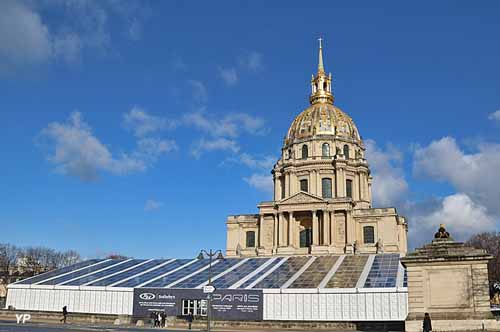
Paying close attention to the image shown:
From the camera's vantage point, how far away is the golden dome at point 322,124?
97825 millimetres

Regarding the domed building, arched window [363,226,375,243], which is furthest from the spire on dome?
arched window [363,226,375,243]

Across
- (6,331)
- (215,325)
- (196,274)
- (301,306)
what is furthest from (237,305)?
(6,331)

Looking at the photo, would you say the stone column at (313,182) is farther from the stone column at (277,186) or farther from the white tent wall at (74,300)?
the white tent wall at (74,300)

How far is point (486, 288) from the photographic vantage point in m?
27.5

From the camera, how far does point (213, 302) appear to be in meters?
49.1

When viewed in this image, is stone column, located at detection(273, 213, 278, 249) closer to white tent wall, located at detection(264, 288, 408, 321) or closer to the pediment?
the pediment

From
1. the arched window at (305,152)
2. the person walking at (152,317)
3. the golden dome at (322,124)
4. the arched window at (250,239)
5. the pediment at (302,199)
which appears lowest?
the person walking at (152,317)

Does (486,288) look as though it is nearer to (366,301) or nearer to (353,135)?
(366,301)

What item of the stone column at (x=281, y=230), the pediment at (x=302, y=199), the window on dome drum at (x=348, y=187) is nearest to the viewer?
the stone column at (x=281, y=230)

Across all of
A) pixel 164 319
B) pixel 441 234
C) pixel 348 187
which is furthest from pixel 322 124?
pixel 441 234

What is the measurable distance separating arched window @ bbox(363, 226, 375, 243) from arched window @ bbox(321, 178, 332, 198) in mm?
10660

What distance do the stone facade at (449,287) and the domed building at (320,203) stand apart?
173 feet

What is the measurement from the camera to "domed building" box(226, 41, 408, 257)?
83812 millimetres

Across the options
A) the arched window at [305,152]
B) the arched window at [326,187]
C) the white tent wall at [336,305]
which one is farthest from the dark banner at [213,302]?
the arched window at [305,152]
